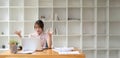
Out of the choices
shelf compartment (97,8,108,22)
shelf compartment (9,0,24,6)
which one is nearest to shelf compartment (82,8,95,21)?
shelf compartment (97,8,108,22)

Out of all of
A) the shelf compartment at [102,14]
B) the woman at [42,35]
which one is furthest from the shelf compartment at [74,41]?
the woman at [42,35]

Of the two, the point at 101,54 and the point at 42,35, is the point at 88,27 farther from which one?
the point at 42,35

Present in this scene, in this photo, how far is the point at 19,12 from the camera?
17.1 feet

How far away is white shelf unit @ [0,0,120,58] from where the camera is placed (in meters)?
5.12

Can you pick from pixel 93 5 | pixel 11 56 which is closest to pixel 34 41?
pixel 11 56

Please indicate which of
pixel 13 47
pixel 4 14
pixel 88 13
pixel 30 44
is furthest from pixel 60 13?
pixel 13 47

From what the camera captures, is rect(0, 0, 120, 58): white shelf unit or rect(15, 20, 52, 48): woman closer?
rect(15, 20, 52, 48): woman

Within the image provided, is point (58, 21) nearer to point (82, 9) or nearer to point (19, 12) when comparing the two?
point (82, 9)

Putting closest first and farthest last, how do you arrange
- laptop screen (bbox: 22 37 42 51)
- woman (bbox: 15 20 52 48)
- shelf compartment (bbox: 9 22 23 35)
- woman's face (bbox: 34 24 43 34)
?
1. laptop screen (bbox: 22 37 42 51)
2. woman (bbox: 15 20 52 48)
3. woman's face (bbox: 34 24 43 34)
4. shelf compartment (bbox: 9 22 23 35)

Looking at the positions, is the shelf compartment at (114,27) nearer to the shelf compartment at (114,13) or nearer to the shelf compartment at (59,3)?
the shelf compartment at (114,13)

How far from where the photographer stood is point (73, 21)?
5.12 meters

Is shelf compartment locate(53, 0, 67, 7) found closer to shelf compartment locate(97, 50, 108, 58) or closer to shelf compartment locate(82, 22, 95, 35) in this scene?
shelf compartment locate(82, 22, 95, 35)

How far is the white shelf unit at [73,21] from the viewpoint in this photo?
512 cm

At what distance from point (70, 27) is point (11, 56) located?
9.95 feet
